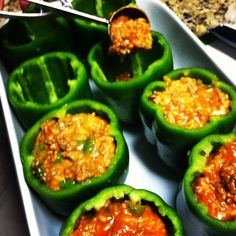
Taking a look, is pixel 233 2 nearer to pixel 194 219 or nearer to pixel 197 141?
pixel 197 141

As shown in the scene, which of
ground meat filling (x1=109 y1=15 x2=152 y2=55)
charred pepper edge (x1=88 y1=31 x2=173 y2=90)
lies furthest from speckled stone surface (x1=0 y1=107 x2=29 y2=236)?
ground meat filling (x1=109 y1=15 x2=152 y2=55)

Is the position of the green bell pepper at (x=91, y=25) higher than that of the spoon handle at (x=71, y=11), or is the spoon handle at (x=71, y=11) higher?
the spoon handle at (x=71, y=11)

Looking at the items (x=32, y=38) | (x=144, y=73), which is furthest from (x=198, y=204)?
(x=32, y=38)

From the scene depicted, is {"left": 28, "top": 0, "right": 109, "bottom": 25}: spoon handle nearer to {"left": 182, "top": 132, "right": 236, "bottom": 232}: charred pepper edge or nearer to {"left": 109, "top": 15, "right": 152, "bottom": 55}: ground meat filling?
{"left": 109, "top": 15, "right": 152, "bottom": 55}: ground meat filling

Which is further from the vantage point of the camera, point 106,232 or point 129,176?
point 129,176

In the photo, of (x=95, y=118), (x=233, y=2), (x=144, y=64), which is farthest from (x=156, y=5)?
(x=95, y=118)

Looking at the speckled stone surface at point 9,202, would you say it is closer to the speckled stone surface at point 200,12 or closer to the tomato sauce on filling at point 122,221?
the tomato sauce on filling at point 122,221

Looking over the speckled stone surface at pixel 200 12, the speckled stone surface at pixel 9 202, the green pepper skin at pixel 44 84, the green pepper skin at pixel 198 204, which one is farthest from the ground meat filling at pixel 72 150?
the speckled stone surface at pixel 200 12

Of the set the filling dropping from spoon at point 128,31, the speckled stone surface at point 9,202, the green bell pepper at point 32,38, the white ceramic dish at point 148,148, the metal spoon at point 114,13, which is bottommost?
the speckled stone surface at point 9,202
